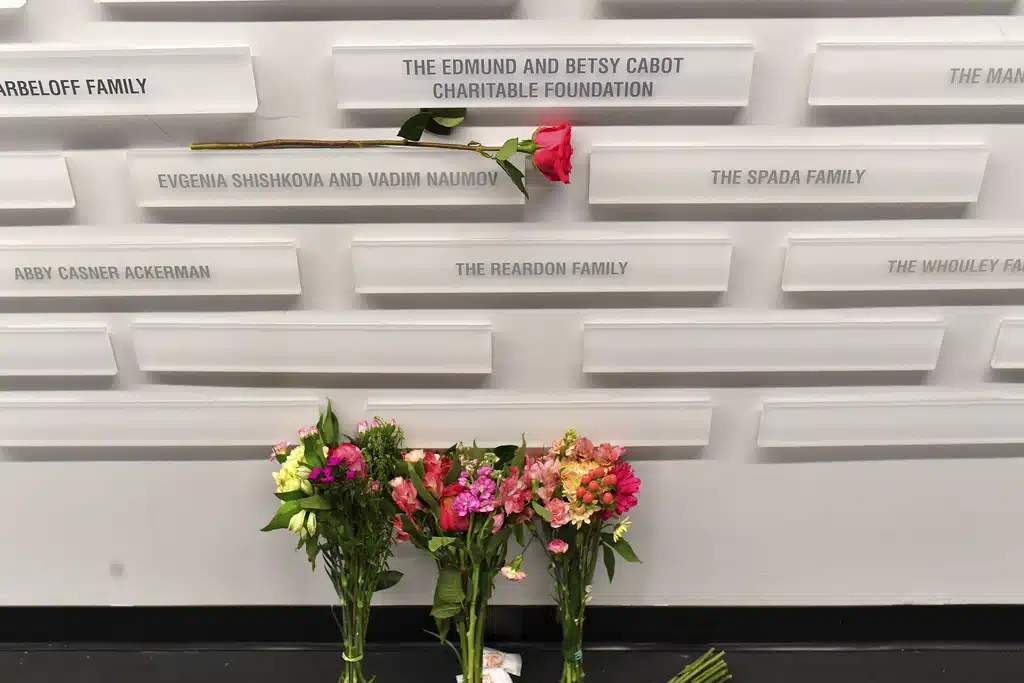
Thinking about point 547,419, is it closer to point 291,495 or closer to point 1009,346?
point 291,495

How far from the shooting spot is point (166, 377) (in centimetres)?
103

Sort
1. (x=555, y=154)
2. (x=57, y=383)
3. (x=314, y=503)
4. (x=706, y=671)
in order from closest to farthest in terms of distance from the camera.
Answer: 1. (x=555, y=154)
2. (x=314, y=503)
3. (x=57, y=383)
4. (x=706, y=671)

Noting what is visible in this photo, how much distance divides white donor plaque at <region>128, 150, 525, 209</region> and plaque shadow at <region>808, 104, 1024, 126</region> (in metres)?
0.43

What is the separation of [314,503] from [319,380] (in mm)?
191

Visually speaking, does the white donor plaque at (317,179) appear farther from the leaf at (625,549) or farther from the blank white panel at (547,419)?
the leaf at (625,549)

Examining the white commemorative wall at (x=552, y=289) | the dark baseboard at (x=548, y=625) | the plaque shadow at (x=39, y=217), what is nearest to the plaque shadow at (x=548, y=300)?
the white commemorative wall at (x=552, y=289)

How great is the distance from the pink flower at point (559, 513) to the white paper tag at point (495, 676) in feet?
1.08

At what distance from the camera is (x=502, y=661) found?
113cm

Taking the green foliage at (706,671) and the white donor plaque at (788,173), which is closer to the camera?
the white donor plaque at (788,173)

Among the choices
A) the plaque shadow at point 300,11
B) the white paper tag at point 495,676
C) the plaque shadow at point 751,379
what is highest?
the plaque shadow at point 300,11

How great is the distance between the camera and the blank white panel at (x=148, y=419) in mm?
1031

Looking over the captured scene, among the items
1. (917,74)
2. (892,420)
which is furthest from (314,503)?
(917,74)

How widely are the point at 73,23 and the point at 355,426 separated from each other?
659 millimetres

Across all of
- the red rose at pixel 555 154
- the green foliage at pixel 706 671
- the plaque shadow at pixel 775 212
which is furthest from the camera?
the green foliage at pixel 706 671
